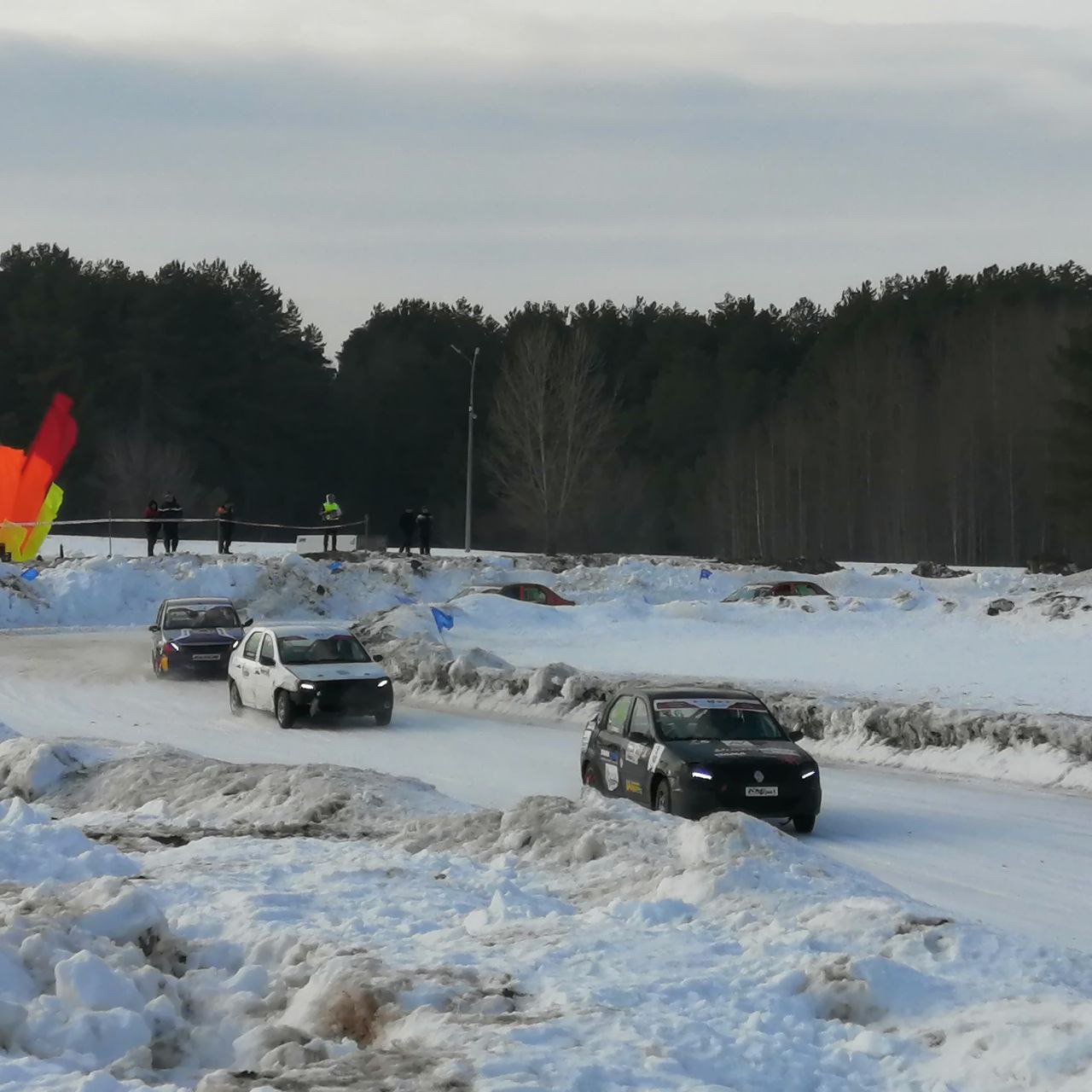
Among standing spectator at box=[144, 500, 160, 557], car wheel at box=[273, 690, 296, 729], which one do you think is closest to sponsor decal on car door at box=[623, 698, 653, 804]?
car wheel at box=[273, 690, 296, 729]

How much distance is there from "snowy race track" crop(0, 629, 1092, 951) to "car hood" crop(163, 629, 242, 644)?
854 mm

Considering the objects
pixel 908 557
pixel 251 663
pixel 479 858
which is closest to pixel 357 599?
pixel 251 663

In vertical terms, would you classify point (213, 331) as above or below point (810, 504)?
above

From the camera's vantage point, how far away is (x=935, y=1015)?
7793 millimetres

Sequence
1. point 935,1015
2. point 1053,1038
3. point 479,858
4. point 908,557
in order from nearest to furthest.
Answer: point 1053,1038, point 935,1015, point 479,858, point 908,557

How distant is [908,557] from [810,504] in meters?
8.02

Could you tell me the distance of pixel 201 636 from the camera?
3127 cm

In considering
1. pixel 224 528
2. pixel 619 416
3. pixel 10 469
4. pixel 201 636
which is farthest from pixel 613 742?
pixel 619 416

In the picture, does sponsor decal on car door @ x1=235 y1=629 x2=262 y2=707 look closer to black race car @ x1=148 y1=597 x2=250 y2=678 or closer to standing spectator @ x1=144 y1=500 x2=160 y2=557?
black race car @ x1=148 y1=597 x2=250 y2=678

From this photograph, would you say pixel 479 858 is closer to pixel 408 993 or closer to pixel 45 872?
pixel 45 872

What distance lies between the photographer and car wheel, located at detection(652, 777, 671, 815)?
1529 centimetres

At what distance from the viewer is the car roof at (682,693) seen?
16622 millimetres

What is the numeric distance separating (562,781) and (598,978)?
1043cm

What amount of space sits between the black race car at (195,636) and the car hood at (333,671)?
22.2 ft
